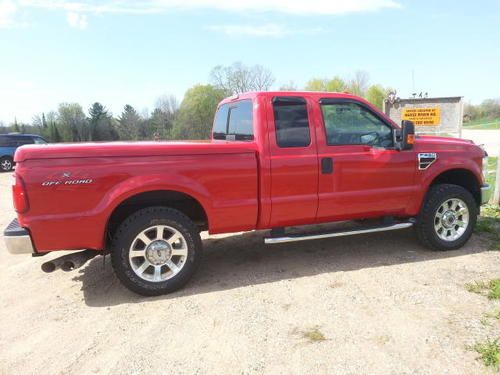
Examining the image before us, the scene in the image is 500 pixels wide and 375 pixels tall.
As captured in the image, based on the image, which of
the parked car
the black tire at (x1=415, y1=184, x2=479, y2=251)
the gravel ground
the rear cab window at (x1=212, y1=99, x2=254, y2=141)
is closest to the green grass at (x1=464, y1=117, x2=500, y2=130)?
the parked car

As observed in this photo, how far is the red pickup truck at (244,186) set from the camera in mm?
3664

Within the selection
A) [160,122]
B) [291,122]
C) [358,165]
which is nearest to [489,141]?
[358,165]

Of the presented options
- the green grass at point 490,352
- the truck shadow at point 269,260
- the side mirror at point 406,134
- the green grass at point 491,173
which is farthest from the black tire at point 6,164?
the green grass at point 490,352

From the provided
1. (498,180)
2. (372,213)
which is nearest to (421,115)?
(498,180)

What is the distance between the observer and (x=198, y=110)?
165ft

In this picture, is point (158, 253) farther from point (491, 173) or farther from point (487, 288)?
point (491, 173)

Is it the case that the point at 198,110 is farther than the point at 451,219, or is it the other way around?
the point at 198,110

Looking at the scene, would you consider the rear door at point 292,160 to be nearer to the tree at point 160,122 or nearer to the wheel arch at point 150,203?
the wheel arch at point 150,203

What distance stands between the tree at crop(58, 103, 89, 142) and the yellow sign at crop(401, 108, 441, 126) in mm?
53597

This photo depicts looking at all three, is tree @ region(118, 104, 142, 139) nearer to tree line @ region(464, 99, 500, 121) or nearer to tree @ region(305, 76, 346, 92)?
tree @ region(305, 76, 346, 92)

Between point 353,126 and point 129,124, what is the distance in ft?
187

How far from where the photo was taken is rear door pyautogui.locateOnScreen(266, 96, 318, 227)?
424 cm

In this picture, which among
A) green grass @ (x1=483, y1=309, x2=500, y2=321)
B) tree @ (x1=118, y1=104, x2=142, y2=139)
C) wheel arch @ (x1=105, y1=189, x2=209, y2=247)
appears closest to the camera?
green grass @ (x1=483, y1=309, x2=500, y2=321)

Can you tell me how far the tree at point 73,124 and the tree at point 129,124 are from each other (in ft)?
15.6
